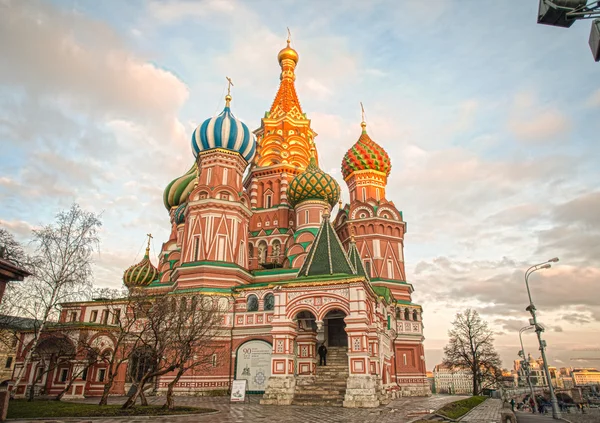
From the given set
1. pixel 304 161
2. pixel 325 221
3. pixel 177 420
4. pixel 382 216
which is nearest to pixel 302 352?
pixel 325 221

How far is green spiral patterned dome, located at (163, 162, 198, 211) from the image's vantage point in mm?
40156

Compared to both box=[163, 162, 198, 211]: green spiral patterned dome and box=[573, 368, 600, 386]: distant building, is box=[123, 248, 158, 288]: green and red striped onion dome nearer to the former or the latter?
box=[163, 162, 198, 211]: green spiral patterned dome

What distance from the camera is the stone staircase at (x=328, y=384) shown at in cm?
1727

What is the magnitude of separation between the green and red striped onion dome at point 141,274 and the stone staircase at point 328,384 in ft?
69.4

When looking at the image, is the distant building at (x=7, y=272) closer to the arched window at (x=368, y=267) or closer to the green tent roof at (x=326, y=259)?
the green tent roof at (x=326, y=259)

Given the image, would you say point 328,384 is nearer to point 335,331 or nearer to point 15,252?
point 335,331

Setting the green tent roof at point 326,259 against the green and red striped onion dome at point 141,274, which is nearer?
the green tent roof at point 326,259

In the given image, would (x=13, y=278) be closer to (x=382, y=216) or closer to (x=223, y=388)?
(x=223, y=388)

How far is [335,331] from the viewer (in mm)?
21469

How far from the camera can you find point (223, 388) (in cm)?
2369

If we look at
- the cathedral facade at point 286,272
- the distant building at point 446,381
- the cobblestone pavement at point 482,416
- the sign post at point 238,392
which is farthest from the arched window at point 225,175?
the distant building at point 446,381

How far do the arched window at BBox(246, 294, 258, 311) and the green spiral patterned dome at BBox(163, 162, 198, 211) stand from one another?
17496 millimetres

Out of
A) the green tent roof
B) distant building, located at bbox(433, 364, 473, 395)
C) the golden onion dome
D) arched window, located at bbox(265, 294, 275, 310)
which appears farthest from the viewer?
distant building, located at bbox(433, 364, 473, 395)

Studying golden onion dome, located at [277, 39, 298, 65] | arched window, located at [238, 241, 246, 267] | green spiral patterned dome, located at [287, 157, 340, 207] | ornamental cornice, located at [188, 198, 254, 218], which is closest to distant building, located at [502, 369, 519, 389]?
green spiral patterned dome, located at [287, 157, 340, 207]
